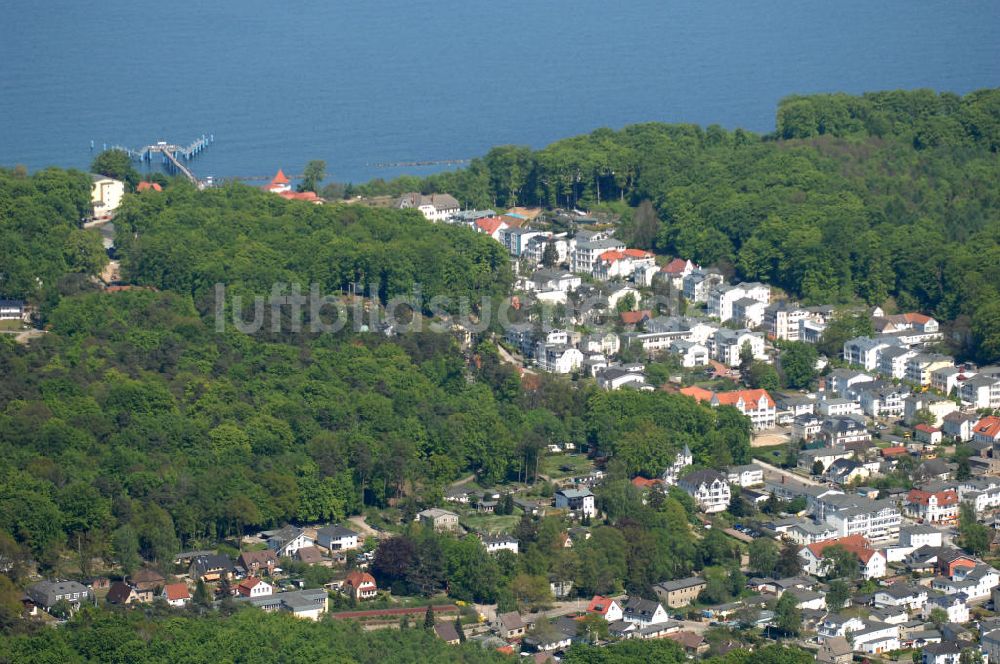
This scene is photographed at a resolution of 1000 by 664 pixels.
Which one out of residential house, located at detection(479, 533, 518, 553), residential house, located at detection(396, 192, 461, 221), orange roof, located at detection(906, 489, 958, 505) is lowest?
residential house, located at detection(479, 533, 518, 553)

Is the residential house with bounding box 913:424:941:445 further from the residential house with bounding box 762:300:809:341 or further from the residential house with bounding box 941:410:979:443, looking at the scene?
the residential house with bounding box 762:300:809:341

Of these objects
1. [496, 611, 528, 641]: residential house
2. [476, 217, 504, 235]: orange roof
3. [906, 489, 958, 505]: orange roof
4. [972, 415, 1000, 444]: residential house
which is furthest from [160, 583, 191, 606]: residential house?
[476, 217, 504, 235]: orange roof

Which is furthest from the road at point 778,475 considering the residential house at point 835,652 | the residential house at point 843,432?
the residential house at point 835,652

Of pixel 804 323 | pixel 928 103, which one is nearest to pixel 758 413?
pixel 804 323

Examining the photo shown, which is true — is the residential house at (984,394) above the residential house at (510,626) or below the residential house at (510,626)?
above

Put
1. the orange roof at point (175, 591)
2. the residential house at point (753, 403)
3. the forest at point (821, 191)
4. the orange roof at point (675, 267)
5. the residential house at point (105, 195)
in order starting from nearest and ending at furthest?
the orange roof at point (175, 591), the residential house at point (753, 403), the forest at point (821, 191), the orange roof at point (675, 267), the residential house at point (105, 195)

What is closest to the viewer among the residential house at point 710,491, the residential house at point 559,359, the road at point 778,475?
the residential house at point 710,491

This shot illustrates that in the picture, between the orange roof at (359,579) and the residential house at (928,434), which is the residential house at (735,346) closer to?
the residential house at (928,434)

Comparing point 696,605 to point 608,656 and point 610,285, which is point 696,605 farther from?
point 610,285
